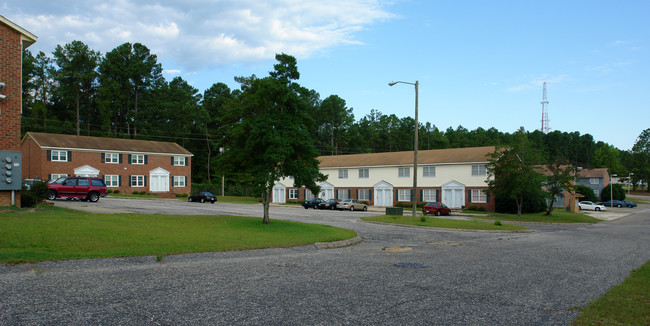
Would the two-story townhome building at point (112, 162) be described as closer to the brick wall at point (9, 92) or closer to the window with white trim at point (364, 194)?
the window with white trim at point (364, 194)

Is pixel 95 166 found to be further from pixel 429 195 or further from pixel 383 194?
pixel 429 195

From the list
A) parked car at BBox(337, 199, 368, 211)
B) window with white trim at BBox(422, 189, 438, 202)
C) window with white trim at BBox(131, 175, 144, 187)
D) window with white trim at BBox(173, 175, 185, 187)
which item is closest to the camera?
parked car at BBox(337, 199, 368, 211)

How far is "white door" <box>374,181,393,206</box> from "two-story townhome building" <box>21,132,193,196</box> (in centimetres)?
2818

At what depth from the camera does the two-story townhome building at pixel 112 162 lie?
173ft

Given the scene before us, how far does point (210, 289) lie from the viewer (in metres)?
8.00

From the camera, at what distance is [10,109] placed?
779 inches

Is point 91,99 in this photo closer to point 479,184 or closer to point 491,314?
point 479,184

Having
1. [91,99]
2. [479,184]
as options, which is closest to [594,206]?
[479,184]

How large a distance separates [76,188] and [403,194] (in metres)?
35.9

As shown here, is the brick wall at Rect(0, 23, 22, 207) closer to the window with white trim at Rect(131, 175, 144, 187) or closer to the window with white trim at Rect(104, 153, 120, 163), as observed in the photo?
the window with white trim at Rect(104, 153, 120, 163)

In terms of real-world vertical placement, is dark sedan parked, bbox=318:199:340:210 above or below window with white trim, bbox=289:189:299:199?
below

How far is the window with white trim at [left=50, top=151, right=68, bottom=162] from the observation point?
172ft

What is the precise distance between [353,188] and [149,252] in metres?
48.5

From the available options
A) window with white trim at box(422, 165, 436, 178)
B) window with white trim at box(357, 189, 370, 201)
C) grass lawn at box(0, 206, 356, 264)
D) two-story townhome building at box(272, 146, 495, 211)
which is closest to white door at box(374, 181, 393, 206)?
two-story townhome building at box(272, 146, 495, 211)
